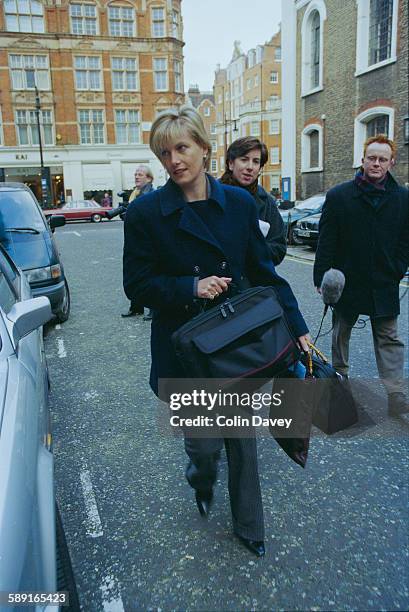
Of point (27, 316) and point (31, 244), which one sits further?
point (31, 244)

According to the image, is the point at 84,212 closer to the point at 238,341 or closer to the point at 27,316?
the point at 27,316

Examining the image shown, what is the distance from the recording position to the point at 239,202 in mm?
2316

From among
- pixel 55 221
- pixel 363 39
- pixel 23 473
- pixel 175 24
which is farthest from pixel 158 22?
pixel 23 473

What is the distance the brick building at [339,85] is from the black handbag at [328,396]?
50.5ft

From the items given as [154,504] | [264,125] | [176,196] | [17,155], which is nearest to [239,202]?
[176,196]

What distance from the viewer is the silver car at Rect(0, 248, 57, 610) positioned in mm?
1309

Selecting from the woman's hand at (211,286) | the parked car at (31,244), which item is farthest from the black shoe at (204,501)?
the parked car at (31,244)

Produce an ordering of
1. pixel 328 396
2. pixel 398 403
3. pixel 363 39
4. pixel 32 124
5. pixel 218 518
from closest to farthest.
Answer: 1. pixel 218 518
2. pixel 328 396
3. pixel 398 403
4. pixel 363 39
5. pixel 32 124

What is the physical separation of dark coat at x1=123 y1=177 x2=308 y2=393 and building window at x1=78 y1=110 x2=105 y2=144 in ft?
140

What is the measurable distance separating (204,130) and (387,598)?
219 cm

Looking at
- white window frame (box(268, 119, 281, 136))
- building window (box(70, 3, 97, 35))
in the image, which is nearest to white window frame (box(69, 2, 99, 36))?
building window (box(70, 3, 97, 35))

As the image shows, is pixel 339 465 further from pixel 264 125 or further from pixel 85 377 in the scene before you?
pixel 264 125

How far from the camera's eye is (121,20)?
41.1 meters

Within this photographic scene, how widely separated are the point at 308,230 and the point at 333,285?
33.9 feet
